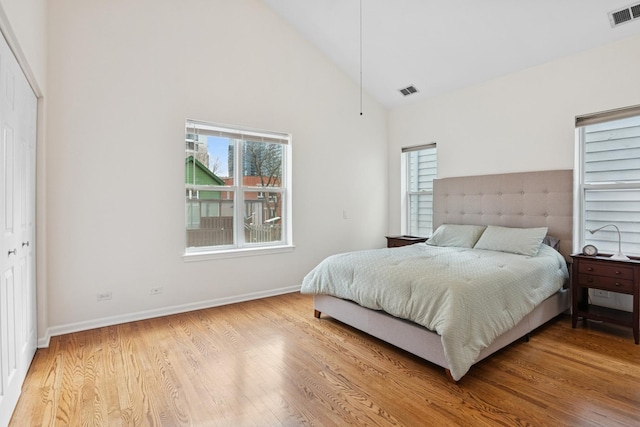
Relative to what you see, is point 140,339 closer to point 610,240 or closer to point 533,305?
point 533,305

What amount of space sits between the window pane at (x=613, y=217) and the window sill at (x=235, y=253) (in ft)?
10.8

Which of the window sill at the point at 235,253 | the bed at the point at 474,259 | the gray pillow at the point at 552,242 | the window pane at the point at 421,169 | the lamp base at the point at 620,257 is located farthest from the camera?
the window pane at the point at 421,169

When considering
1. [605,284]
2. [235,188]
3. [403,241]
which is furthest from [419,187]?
[235,188]

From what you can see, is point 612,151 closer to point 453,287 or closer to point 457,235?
point 457,235

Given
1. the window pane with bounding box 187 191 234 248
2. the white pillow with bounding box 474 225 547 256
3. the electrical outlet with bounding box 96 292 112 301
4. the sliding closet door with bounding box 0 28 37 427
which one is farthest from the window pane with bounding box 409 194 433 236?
the sliding closet door with bounding box 0 28 37 427

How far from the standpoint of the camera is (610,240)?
3363 millimetres

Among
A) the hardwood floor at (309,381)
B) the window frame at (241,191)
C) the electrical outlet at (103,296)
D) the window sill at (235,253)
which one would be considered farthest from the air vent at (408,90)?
the electrical outlet at (103,296)

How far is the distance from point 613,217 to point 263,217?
3.75m

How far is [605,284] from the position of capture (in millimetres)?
2916

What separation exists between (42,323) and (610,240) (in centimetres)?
523

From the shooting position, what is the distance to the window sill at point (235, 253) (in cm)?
367

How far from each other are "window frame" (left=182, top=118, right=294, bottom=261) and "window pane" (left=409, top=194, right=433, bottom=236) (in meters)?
1.97

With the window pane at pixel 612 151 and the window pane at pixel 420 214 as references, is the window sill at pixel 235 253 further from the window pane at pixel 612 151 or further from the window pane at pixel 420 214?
the window pane at pixel 612 151

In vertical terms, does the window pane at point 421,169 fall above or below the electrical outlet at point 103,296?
above
